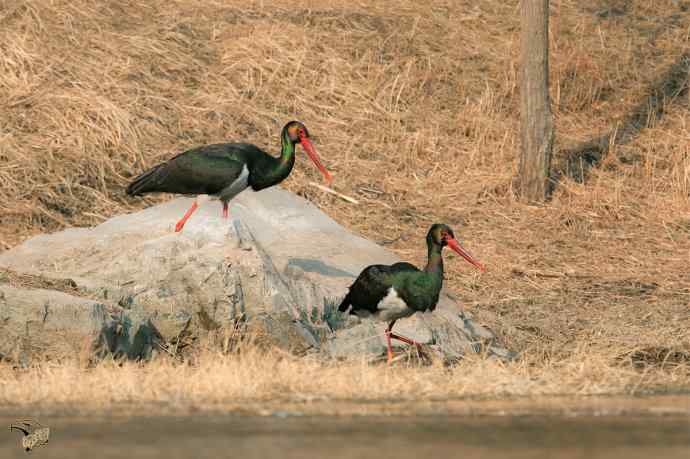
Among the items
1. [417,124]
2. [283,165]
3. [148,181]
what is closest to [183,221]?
[148,181]

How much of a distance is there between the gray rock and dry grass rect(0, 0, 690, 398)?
5.09 ft

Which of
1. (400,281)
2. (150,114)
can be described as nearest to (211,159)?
(400,281)

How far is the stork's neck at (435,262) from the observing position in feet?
38.0

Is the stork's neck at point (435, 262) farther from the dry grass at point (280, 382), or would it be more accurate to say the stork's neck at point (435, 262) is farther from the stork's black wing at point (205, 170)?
the stork's black wing at point (205, 170)

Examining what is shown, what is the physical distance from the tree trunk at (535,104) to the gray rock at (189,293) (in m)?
4.30

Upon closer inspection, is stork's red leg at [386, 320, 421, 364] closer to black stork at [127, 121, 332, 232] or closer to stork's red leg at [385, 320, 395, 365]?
stork's red leg at [385, 320, 395, 365]

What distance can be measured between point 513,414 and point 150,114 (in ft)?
31.8

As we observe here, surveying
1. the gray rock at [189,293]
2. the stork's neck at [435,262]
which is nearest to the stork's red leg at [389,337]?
the gray rock at [189,293]

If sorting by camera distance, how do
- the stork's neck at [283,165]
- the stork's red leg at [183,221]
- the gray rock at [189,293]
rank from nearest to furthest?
the gray rock at [189,293] < the stork's red leg at [183,221] < the stork's neck at [283,165]

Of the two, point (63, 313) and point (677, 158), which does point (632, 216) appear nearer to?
point (677, 158)

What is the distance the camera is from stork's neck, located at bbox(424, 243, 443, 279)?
11.6m

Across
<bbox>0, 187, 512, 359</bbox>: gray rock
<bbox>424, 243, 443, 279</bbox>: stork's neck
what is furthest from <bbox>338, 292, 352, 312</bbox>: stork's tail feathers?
<bbox>424, 243, 443, 279</bbox>: stork's neck

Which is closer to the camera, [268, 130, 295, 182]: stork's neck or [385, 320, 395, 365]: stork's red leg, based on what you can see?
[385, 320, 395, 365]: stork's red leg

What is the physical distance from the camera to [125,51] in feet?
61.3
